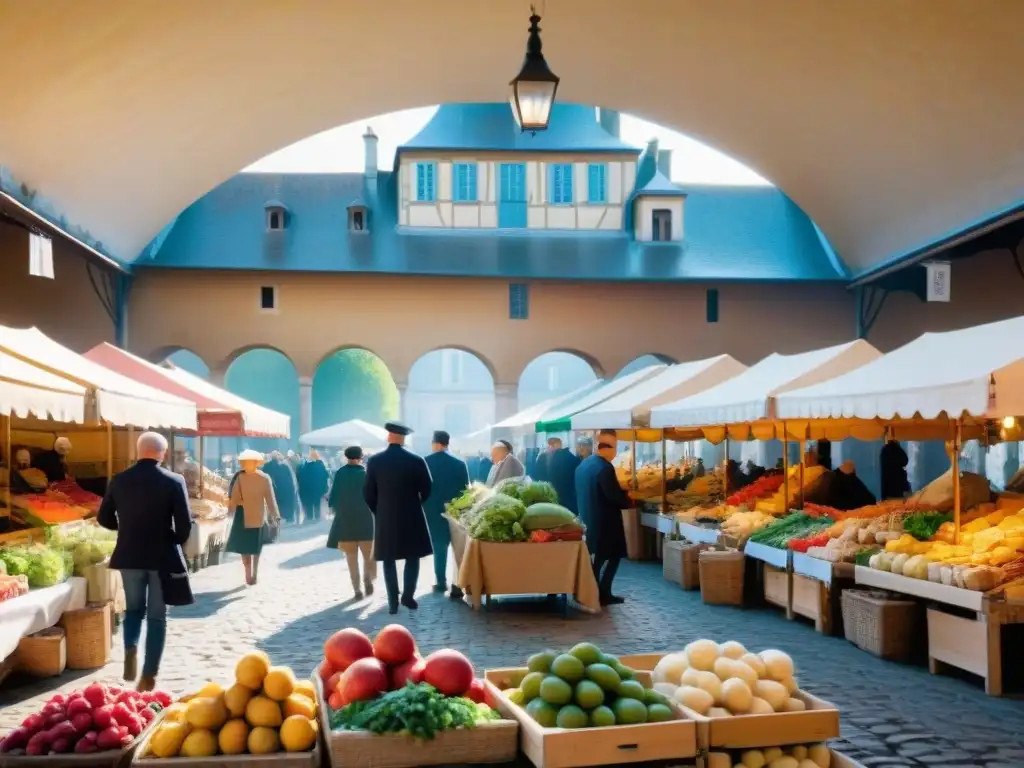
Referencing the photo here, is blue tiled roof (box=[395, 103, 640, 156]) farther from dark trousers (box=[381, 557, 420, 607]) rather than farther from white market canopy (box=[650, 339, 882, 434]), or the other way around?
dark trousers (box=[381, 557, 420, 607])

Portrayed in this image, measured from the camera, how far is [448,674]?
Result: 12.7ft

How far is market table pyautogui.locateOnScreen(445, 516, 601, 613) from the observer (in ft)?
29.5

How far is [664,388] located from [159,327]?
1563 centimetres

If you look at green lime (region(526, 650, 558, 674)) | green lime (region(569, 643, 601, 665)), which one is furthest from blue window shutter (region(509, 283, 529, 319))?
green lime (region(569, 643, 601, 665))

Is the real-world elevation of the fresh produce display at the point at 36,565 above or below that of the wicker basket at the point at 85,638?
above

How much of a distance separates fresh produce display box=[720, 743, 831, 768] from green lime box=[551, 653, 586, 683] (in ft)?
2.18

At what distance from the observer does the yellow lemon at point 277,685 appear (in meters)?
3.76

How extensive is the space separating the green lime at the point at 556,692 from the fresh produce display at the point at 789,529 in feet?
20.2

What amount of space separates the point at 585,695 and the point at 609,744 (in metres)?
0.24

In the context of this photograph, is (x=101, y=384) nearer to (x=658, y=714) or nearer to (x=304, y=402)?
(x=658, y=714)

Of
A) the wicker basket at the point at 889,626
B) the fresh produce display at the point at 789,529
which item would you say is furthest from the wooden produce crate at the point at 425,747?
the fresh produce display at the point at 789,529

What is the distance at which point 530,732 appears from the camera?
11.7ft

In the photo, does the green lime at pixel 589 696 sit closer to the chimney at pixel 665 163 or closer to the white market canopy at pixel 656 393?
the white market canopy at pixel 656 393

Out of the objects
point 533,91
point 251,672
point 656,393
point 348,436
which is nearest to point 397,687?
point 251,672
